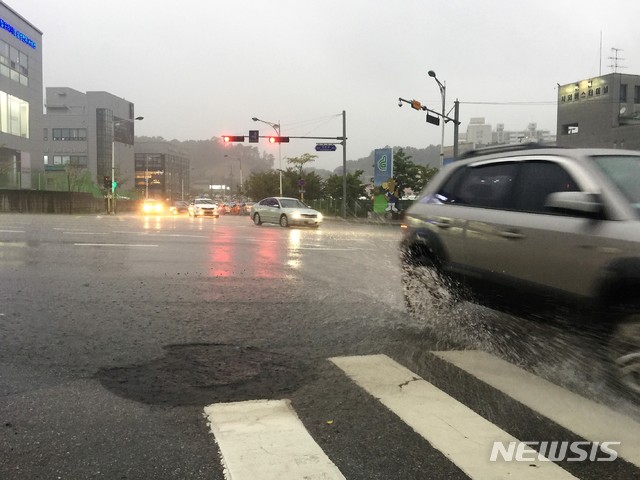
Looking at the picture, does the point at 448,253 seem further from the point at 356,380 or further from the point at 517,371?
the point at 356,380

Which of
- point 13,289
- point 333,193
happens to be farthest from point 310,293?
point 333,193

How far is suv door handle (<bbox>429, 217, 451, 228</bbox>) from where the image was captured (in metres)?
5.39

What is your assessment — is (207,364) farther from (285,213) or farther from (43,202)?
(43,202)

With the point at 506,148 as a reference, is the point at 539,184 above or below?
below

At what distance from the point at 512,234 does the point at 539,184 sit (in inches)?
18.8

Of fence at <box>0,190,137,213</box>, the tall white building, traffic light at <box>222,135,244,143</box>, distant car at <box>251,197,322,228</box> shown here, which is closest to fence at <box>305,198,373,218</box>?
traffic light at <box>222,135,244,143</box>

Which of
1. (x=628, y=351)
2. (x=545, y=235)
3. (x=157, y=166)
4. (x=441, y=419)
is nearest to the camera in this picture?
(x=441, y=419)

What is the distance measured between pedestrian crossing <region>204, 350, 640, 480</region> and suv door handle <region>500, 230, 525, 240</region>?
1.08 m

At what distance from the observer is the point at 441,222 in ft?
18.1

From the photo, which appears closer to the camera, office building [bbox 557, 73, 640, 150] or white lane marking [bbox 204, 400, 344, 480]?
white lane marking [bbox 204, 400, 344, 480]

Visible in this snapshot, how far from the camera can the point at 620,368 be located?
3.53 metres

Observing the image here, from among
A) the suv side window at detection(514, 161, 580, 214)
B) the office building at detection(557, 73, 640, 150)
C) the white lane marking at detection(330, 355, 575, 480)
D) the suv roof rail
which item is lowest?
the white lane marking at detection(330, 355, 575, 480)

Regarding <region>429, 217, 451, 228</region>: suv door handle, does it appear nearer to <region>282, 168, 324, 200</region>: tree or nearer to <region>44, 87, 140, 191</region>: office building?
<region>282, 168, 324, 200</region>: tree

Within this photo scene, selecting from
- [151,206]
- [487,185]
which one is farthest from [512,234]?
[151,206]
